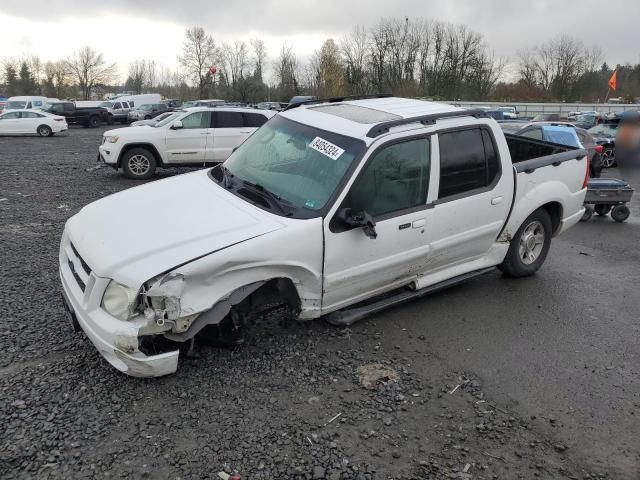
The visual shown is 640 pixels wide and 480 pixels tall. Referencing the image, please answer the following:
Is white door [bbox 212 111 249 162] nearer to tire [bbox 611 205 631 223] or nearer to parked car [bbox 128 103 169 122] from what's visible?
tire [bbox 611 205 631 223]

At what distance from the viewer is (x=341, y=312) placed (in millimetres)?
4430

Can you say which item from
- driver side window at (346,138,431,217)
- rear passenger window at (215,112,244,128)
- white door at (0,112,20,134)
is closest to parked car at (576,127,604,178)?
driver side window at (346,138,431,217)

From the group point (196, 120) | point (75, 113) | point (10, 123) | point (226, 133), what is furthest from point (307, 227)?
point (75, 113)

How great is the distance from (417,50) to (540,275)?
212 ft

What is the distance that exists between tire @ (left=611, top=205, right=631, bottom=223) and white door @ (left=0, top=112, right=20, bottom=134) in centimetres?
2616

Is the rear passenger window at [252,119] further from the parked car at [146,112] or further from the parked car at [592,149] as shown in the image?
the parked car at [146,112]

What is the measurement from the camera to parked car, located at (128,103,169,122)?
38134 mm

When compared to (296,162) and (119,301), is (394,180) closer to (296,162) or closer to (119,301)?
(296,162)

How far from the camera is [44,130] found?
85.1ft

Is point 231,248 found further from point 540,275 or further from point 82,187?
point 82,187

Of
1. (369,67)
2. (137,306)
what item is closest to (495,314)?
(137,306)

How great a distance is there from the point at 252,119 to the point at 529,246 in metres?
9.12

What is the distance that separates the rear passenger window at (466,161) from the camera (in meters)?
4.60

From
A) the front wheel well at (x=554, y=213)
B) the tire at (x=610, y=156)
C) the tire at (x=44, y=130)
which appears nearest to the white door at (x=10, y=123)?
the tire at (x=44, y=130)
